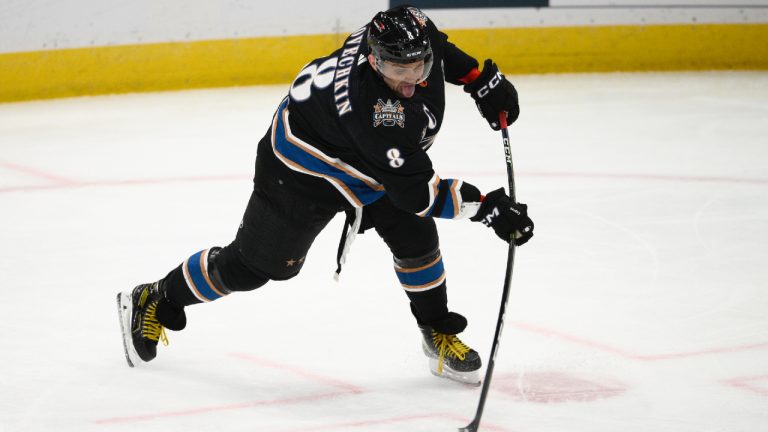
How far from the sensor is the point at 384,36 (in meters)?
2.65

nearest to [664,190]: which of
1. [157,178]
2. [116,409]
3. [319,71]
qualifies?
[157,178]

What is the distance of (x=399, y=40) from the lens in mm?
2633

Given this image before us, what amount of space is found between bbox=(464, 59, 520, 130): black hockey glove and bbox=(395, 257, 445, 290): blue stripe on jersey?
18.0 inches

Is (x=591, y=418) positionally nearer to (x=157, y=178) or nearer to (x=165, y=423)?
(x=165, y=423)

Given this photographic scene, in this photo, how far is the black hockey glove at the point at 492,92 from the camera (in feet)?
10.5

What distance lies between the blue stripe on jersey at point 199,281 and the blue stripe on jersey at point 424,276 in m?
0.53

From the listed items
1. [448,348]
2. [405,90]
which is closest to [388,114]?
[405,90]

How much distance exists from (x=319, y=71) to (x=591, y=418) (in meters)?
1.11

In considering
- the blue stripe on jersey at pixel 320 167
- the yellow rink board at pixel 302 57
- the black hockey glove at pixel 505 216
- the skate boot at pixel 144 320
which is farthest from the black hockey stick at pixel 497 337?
the yellow rink board at pixel 302 57

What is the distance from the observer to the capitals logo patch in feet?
8.62

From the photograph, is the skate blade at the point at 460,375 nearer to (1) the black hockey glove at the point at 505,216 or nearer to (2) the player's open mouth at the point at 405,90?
(1) the black hockey glove at the point at 505,216

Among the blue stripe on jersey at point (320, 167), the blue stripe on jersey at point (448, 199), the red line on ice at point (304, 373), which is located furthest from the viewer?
the red line on ice at point (304, 373)

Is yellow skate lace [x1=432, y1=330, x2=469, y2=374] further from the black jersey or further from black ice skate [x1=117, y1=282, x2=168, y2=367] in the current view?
black ice skate [x1=117, y1=282, x2=168, y2=367]

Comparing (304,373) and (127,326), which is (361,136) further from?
(127,326)
